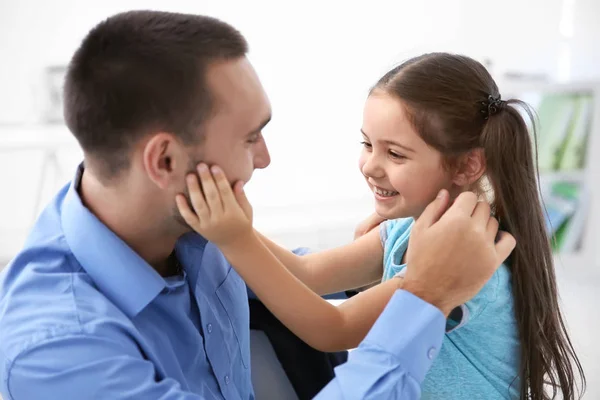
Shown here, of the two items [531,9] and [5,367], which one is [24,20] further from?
[5,367]

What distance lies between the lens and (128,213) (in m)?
1.12

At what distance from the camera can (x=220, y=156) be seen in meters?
1.10

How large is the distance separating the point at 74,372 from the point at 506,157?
0.79 metres

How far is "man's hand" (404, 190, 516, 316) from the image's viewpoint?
1.08 metres

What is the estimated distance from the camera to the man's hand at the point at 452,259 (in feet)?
3.54

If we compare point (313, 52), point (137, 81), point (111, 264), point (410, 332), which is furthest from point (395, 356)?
point (313, 52)

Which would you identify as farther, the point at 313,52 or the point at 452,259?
the point at 313,52

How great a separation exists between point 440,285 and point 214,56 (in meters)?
0.48

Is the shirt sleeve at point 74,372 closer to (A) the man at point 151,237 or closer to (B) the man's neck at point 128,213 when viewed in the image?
(A) the man at point 151,237

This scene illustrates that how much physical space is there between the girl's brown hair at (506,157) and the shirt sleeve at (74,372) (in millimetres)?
671

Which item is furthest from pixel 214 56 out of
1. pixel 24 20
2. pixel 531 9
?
pixel 531 9

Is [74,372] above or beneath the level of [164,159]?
beneath

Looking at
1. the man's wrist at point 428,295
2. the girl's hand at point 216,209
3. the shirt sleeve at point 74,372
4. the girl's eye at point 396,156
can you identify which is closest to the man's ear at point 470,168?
the girl's eye at point 396,156

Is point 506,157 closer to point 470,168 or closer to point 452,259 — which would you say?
point 470,168
